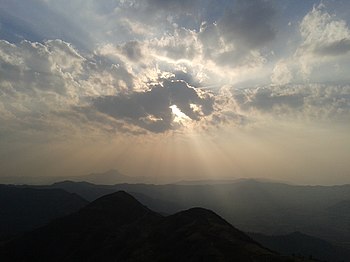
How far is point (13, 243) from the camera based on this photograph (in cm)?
16862

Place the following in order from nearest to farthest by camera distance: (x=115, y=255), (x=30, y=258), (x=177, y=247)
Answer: (x=177, y=247) → (x=115, y=255) → (x=30, y=258)

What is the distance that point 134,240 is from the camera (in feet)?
495

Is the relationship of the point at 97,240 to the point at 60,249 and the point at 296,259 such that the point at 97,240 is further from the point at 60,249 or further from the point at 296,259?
the point at 296,259

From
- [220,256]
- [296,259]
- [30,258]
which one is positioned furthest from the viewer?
[30,258]

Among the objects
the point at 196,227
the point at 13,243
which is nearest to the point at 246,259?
the point at 196,227

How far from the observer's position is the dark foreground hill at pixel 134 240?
117975mm

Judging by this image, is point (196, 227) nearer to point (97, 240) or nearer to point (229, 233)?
point (229, 233)

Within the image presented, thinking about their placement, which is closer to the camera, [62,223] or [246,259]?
[246,259]

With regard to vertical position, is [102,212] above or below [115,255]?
above

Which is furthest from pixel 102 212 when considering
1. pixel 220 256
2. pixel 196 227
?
pixel 220 256

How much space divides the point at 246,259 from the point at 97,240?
7933cm

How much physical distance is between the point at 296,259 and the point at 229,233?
3693cm

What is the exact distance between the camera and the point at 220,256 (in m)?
109

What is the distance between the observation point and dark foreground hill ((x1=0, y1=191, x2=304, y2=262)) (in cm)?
11797
